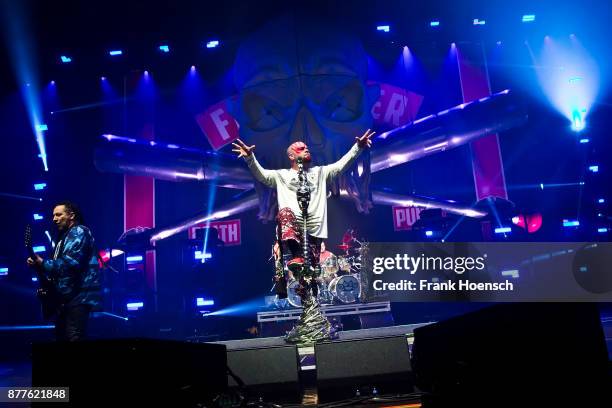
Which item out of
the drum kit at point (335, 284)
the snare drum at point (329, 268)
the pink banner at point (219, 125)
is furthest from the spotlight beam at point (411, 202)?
the pink banner at point (219, 125)

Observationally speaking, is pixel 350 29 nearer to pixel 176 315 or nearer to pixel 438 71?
pixel 438 71

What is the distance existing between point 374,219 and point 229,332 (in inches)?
140

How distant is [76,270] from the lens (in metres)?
4.07

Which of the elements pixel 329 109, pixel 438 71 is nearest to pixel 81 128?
pixel 329 109

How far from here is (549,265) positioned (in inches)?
116

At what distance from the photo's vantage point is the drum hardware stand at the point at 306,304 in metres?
4.32

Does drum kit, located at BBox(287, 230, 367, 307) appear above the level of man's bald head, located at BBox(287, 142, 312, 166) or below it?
below

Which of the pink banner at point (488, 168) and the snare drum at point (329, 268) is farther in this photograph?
the pink banner at point (488, 168)

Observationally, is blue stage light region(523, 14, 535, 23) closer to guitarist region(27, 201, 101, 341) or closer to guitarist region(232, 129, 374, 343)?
guitarist region(232, 129, 374, 343)

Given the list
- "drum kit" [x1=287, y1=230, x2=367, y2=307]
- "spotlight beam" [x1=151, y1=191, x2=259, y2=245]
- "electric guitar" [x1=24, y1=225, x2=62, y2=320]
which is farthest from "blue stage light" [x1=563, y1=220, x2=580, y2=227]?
"electric guitar" [x1=24, y1=225, x2=62, y2=320]

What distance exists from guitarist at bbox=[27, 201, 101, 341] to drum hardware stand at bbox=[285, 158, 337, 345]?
1670mm

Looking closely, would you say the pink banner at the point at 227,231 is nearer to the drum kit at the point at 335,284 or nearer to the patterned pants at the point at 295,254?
the drum kit at the point at 335,284

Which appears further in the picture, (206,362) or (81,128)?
(81,128)

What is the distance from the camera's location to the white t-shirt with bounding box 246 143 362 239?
4641 mm
